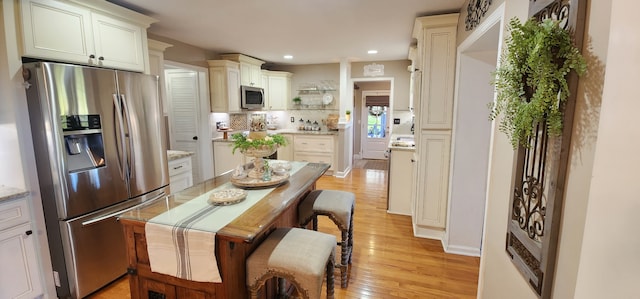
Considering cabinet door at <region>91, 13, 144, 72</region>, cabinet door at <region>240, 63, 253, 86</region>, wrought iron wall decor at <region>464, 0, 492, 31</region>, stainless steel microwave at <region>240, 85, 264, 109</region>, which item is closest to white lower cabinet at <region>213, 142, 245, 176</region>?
stainless steel microwave at <region>240, 85, 264, 109</region>

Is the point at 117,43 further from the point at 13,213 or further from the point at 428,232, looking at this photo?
the point at 428,232

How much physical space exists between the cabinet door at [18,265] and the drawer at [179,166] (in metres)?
1.27

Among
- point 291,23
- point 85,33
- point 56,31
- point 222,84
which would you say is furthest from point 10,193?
point 222,84

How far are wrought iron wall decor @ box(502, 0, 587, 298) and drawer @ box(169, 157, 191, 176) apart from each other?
123 inches

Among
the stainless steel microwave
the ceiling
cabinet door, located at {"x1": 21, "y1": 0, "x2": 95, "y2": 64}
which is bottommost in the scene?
the stainless steel microwave

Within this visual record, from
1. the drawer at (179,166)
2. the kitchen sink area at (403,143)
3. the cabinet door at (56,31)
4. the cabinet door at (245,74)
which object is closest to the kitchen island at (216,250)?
the cabinet door at (56,31)

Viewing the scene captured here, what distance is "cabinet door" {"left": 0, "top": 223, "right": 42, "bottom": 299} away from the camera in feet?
5.93

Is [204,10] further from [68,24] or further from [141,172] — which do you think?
[141,172]

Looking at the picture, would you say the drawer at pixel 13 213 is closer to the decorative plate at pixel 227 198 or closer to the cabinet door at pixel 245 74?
the decorative plate at pixel 227 198

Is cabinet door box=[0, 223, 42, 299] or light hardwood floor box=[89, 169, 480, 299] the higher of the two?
cabinet door box=[0, 223, 42, 299]

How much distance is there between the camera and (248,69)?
5.18 metres

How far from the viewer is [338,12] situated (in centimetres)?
280

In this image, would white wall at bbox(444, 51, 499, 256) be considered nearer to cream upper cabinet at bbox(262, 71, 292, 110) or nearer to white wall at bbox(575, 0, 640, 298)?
white wall at bbox(575, 0, 640, 298)

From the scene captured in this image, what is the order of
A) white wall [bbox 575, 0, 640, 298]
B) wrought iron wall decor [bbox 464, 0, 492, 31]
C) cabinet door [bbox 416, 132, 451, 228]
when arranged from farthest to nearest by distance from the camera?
cabinet door [bbox 416, 132, 451, 228] < wrought iron wall decor [bbox 464, 0, 492, 31] < white wall [bbox 575, 0, 640, 298]
